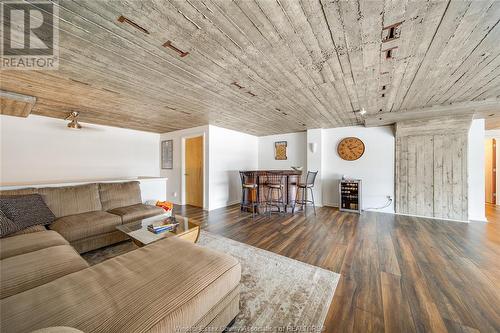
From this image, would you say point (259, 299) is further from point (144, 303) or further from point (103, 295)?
point (103, 295)

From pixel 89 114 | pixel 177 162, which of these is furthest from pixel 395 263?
pixel 89 114

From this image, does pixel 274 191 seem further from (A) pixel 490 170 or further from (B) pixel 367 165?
(A) pixel 490 170

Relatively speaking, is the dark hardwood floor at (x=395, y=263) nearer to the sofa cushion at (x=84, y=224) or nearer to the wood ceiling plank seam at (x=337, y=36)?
the sofa cushion at (x=84, y=224)

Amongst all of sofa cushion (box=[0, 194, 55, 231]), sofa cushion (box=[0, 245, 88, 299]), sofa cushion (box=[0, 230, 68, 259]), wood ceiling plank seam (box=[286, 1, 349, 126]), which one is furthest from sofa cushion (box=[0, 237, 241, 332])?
wood ceiling plank seam (box=[286, 1, 349, 126])

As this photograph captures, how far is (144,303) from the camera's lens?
960 mm

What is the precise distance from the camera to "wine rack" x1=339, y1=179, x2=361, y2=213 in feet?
15.9

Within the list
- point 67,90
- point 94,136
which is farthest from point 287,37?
point 94,136

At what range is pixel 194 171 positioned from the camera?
5.49 m

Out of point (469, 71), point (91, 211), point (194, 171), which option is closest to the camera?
point (469, 71)

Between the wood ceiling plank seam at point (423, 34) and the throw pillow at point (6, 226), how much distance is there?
4399mm

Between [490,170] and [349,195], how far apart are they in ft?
15.7

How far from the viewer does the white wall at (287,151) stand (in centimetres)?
605

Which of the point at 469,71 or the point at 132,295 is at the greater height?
the point at 469,71

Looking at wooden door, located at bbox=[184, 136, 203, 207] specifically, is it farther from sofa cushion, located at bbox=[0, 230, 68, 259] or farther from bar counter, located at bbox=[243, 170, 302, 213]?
sofa cushion, located at bbox=[0, 230, 68, 259]
